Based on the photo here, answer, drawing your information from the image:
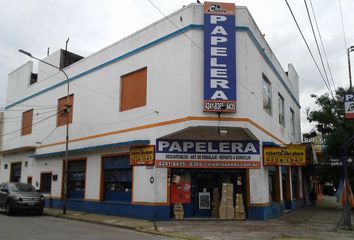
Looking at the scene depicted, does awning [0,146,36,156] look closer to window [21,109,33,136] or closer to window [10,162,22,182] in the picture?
window [10,162,22,182]

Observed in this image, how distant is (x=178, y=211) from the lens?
17.0 m

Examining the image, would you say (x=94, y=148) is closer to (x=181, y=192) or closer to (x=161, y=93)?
(x=161, y=93)

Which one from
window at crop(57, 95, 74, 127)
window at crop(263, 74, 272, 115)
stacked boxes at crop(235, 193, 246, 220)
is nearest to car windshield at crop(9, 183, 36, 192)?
window at crop(57, 95, 74, 127)

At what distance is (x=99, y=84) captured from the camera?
21781 millimetres

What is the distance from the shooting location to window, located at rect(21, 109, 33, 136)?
2831cm

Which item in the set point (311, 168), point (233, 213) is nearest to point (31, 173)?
point (233, 213)

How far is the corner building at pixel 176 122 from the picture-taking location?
55.3ft

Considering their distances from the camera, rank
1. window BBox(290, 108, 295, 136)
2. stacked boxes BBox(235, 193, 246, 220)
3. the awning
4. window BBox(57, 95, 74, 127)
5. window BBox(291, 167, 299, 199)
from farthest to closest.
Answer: window BBox(290, 108, 295, 136)
the awning
window BBox(291, 167, 299, 199)
window BBox(57, 95, 74, 127)
stacked boxes BBox(235, 193, 246, 220)

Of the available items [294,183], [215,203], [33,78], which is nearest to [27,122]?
[33,78]

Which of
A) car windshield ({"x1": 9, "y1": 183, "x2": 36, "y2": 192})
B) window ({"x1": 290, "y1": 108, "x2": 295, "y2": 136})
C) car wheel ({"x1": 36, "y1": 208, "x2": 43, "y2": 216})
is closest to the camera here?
car wheel ({"x1": 36, "y1": 208, "x2": 43, "y2": 216})

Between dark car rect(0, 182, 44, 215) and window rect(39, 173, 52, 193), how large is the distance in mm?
4367

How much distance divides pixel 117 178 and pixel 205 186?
4.70m

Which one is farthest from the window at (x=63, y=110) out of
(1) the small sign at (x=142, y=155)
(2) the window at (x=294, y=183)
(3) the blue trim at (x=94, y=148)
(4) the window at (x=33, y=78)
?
(2) the window at (x=294, y=183)

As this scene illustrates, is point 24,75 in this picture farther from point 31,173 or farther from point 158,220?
point 158,220
